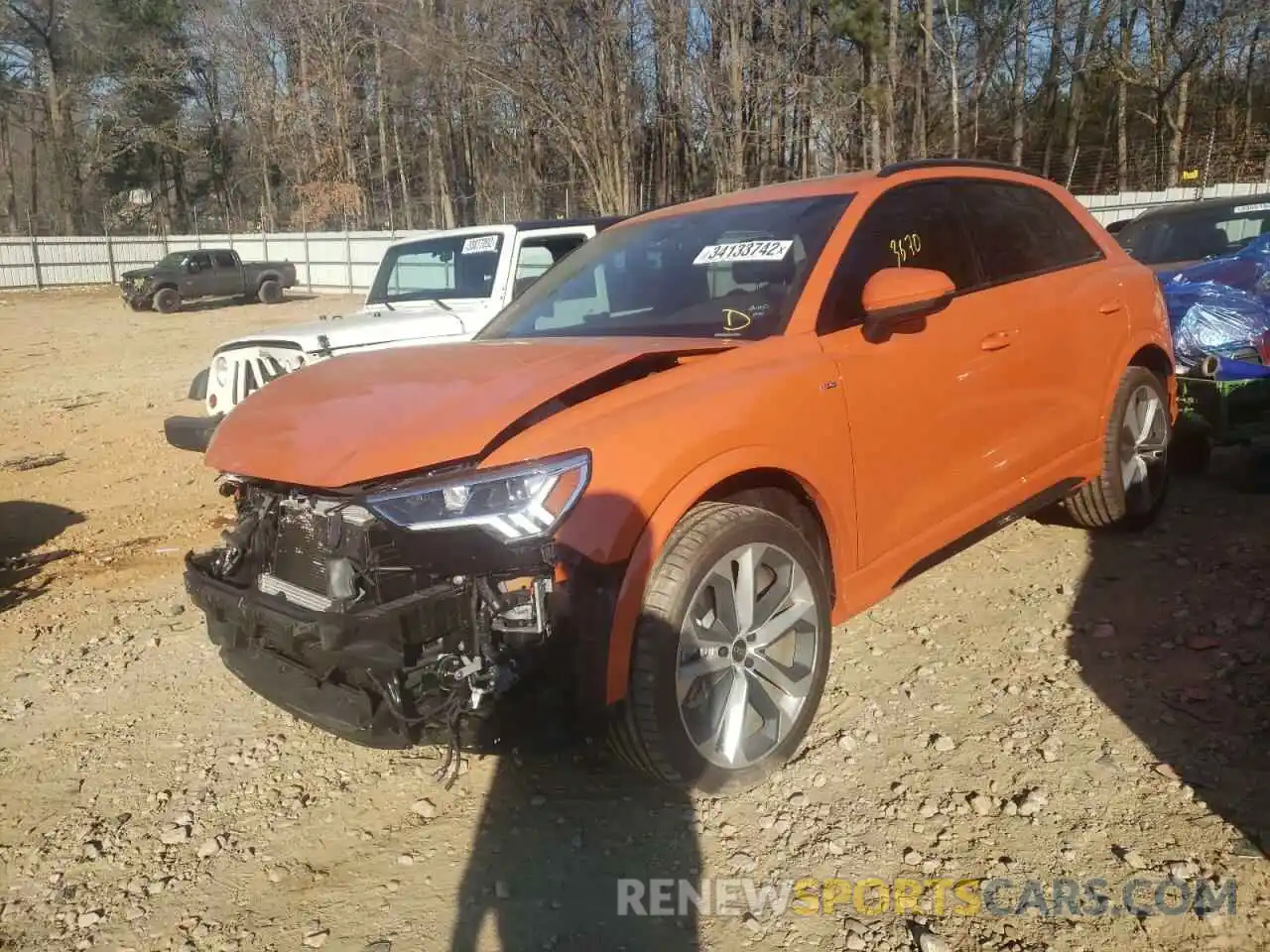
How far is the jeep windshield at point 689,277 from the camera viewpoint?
3.42m

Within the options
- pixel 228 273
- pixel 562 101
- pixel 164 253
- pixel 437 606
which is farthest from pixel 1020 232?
pixel 164 253

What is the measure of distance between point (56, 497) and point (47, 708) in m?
3.65

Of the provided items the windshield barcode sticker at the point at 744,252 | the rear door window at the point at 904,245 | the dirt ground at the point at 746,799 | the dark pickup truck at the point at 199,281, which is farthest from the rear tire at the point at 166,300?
the rear door window at the point at 904,245

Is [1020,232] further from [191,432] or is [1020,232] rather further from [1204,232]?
[1204,232]

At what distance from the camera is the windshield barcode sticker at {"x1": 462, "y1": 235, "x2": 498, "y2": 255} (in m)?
7.65

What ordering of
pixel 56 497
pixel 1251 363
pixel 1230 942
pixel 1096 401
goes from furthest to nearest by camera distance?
pixel 56 497
pixel 1251 363
pixel 1096 401
pixel 1230 942

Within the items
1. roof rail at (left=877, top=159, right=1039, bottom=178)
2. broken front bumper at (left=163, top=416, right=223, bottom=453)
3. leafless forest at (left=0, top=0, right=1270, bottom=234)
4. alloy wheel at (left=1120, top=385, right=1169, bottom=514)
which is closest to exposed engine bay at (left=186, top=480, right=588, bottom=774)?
roof rail at (left=877, top=159, right=1039, bottom=178)

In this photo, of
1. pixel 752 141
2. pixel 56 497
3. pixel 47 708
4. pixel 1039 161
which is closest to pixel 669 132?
pixel 752 141

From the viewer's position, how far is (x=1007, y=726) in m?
3.23

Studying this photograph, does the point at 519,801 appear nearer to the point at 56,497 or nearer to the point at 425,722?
the point at 425,722

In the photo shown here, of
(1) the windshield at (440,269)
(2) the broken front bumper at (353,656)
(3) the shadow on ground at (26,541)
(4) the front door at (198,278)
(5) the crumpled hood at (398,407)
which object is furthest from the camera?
(4) the front door at (198,278)

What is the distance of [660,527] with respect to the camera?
8.59ft

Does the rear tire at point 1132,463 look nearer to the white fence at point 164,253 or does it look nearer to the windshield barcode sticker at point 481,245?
the windshield barcode sticker at point 481,245

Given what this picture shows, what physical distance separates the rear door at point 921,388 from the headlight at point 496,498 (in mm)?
1089
